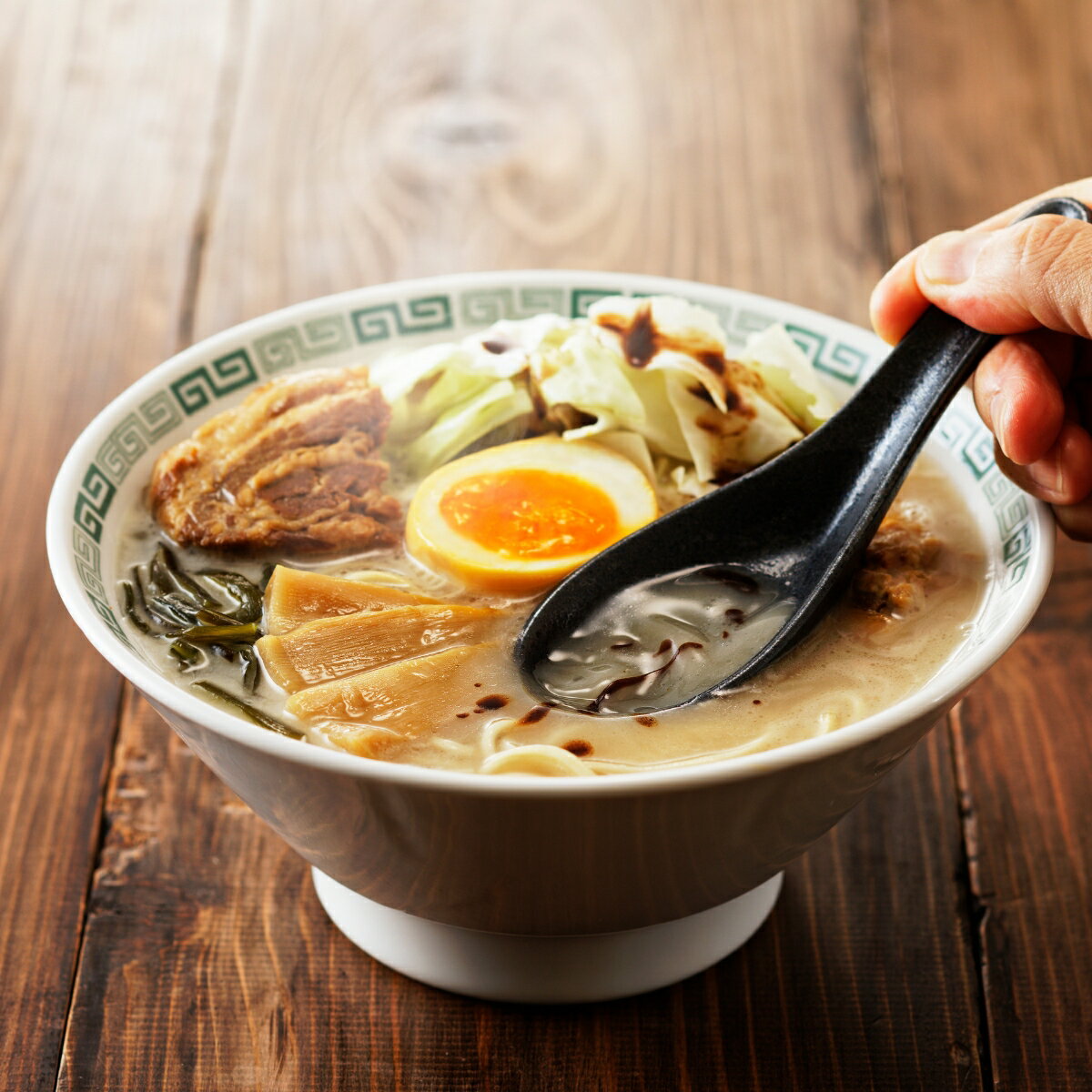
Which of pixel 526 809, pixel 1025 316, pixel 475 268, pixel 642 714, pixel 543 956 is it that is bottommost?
pixel 543 956

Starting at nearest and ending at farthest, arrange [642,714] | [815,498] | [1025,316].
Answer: [642,714], [1025,316], [815,498]

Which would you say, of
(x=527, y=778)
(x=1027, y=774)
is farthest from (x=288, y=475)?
(x=1027, y=774)

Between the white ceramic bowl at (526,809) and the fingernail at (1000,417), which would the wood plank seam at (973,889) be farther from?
the fingernail at (1000,417)

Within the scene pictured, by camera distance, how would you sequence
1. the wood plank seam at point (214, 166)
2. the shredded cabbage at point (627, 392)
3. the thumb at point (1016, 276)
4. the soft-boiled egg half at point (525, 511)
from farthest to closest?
1. the wood plank seam at point (214, 166)
2. the shredded cabbage at point (627, 392)
3. the soft-boiled egg half at point (525, 511)
4. the thumb at point (1016, 276)

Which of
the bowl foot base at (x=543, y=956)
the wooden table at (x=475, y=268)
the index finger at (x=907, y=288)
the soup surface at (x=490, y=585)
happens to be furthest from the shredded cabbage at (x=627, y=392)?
the bowl foot base at (x=543, y=956)

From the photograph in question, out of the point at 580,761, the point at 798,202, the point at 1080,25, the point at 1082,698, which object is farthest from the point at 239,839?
the point at 1080,25

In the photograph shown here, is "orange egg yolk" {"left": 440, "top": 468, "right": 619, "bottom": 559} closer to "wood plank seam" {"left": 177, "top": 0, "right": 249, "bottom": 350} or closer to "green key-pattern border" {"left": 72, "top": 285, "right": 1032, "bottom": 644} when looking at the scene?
"green key-pattern border" {"left": 72, "top": 285, "right": 1032, "bottom": 644}

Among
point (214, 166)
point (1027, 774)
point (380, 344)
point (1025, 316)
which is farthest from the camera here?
point (214, 166)

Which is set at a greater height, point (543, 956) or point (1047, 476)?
point (1047, 476)

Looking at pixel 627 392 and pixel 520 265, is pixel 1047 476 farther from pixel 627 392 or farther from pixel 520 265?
pixel 520 265
